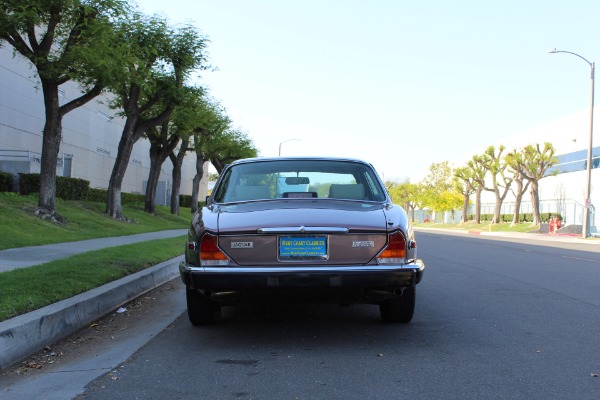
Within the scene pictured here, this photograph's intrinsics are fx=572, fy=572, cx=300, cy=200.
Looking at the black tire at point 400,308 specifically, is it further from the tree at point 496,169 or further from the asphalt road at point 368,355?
the tree at point 496,169

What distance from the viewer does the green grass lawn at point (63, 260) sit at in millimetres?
5902

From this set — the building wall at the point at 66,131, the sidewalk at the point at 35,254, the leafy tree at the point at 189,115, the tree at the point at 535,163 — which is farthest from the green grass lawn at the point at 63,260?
the tree at the point at 535,163

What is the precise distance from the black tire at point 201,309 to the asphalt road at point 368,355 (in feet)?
0.34

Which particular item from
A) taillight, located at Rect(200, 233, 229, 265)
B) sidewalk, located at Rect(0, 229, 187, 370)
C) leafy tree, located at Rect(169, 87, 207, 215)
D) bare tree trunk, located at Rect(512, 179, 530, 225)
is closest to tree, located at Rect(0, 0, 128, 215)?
leafy tree, located at Rect(169, 87, 207, 215)

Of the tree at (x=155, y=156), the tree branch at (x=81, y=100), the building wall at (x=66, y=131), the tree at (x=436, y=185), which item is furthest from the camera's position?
the tree at (x=436, y=185)

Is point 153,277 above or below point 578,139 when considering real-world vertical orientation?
below

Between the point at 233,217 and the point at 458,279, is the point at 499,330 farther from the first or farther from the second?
the point at 458,279

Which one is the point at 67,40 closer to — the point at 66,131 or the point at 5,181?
the point at 5,181

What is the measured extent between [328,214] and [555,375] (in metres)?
2.11

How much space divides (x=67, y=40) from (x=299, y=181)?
46.4 feet

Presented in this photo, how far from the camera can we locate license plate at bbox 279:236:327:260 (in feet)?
15.5

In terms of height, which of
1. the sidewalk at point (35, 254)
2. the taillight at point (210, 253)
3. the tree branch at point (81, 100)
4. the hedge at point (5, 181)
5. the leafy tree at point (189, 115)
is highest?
the leafy tree at point (189, 115)

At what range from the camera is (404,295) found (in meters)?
5.47

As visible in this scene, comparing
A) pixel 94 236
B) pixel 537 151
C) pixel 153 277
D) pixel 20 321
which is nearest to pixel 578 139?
pixel 537 151
